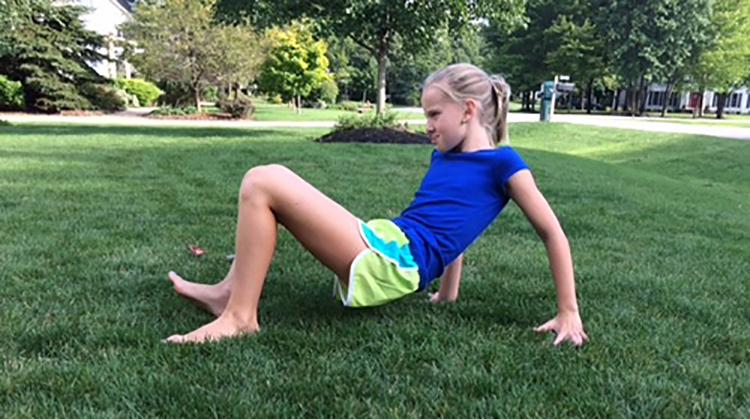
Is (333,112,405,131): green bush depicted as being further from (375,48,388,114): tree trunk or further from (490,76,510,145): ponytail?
(490,76,510,145): ponytail

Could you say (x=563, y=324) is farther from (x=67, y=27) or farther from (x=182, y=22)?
(x=67, y=27)

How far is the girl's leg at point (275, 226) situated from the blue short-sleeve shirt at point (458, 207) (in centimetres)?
31

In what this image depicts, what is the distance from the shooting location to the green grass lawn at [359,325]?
1.99 m

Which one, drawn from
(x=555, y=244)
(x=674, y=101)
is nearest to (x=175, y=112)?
(x=555, y=244)

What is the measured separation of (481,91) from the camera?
2.53 meters

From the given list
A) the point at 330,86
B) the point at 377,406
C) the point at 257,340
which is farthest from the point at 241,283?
the point at 330,86

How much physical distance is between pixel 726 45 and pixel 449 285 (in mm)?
43133

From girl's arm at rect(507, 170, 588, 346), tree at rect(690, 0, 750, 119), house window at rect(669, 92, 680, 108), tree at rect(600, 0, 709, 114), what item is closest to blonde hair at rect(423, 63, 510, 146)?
girl's arm at rect(507, 170, 588, 346)

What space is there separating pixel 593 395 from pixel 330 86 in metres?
44.2

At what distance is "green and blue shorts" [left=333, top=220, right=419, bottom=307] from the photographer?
237cm

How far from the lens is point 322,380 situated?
6.89ft

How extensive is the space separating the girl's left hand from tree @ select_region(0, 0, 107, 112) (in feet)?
82.7

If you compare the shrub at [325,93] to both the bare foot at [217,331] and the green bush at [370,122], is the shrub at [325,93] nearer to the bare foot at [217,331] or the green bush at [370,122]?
the green bush at [370,122]

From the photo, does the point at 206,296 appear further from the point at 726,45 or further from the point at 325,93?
the point at 726,45
